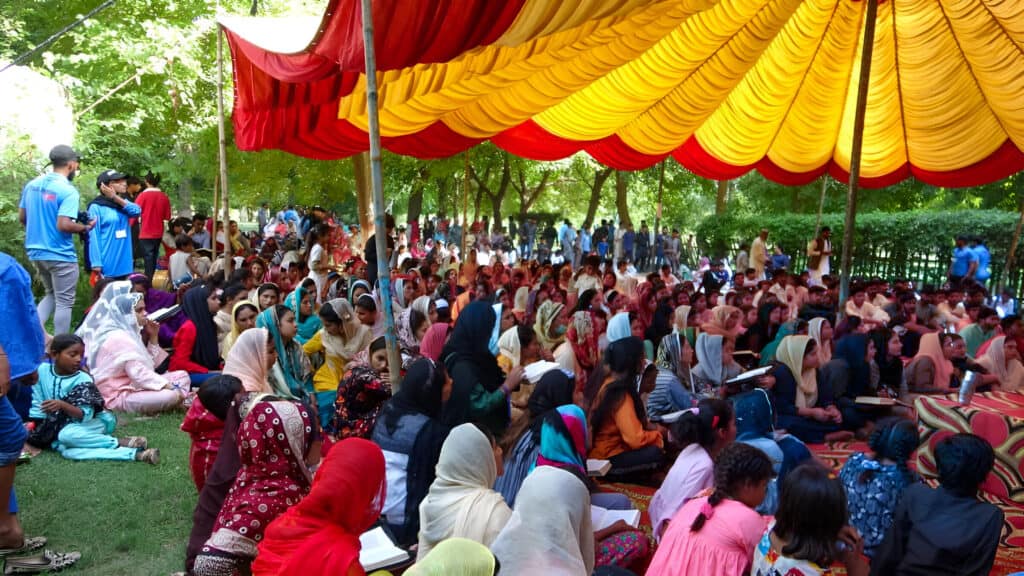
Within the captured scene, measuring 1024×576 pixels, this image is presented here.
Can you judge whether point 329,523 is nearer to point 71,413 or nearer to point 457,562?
point 457,562

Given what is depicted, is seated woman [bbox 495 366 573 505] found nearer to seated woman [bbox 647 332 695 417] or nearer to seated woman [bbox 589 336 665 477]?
seated woman [bbox 589 336 665 477]

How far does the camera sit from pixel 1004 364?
6520mm

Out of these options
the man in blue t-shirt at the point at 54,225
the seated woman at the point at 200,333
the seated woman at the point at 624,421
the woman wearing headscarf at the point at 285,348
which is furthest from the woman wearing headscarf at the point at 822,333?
the man in blue t-shirt at the point at 54,225

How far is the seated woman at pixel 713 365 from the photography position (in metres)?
6.34

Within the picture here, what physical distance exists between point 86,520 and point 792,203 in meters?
23.3

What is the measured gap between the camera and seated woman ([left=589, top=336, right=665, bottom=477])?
16.0 ft

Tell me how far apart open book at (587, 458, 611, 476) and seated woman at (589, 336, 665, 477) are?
0.40 metres

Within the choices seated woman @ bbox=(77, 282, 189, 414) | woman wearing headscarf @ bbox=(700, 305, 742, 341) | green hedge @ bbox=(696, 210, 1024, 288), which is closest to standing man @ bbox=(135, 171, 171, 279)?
seated woman @ bbox=(77, 282, 189, 414)

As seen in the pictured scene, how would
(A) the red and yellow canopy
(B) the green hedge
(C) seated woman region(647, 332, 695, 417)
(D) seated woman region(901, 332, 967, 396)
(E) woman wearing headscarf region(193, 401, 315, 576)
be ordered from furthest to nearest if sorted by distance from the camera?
(B) the green hedge, (D) seated woman region(901, 332, 967, 396), (C) seated woman region(647, 332, 695, 417), (A) the red and yellow canopy, (E) woman wearing headscarf region(193, 401, 315, 576)

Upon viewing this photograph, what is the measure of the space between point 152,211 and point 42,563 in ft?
24.2

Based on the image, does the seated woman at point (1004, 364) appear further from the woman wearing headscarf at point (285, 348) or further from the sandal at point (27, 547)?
the sandal at point (27, 547)

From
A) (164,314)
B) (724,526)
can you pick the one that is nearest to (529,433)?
(724,526)

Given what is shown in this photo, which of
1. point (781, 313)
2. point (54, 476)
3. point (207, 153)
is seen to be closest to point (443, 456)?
point (54, 476)

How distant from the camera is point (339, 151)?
930 centimetres
